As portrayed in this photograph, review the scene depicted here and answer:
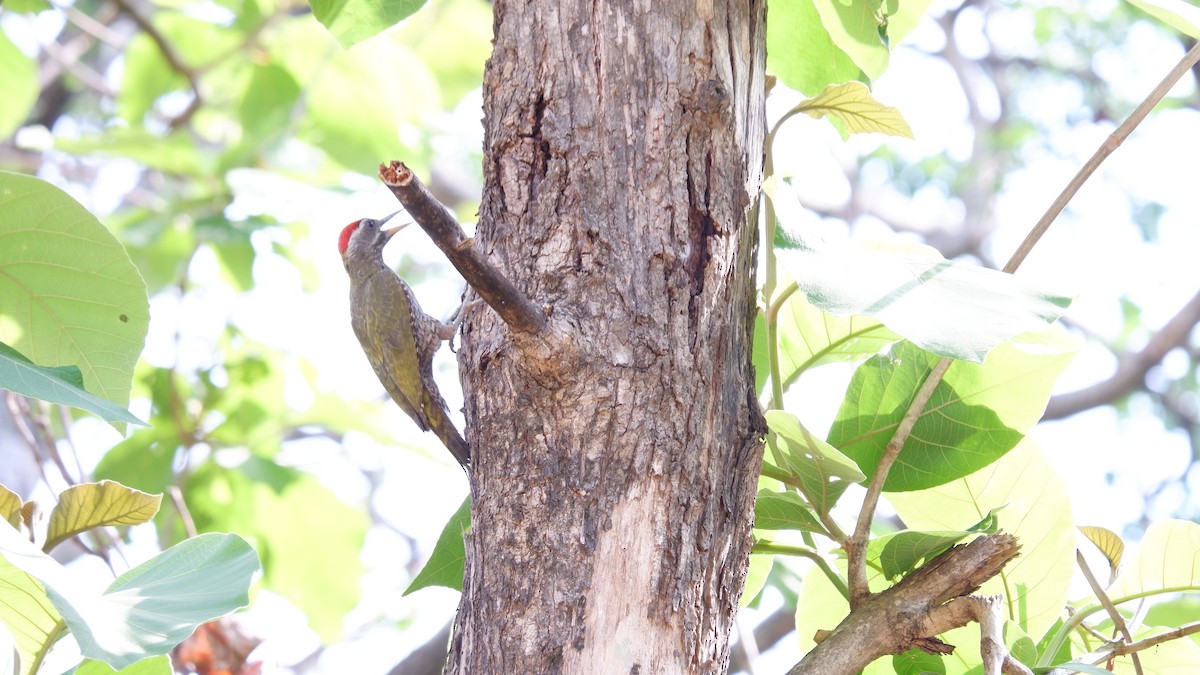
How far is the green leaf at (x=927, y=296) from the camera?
1.04 m

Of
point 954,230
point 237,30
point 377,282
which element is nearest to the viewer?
point 377,282

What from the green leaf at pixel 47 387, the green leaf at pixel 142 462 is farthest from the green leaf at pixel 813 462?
the green leaf at pixel 142 462

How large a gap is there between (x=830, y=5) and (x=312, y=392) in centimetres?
244

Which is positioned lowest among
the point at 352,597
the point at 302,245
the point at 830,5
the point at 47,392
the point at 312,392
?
the point at 352,597

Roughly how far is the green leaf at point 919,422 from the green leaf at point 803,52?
0.52 m

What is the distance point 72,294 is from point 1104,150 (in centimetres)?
145

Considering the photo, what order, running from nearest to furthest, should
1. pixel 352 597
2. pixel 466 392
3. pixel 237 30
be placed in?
pixel 466 392, pixel 352 597, pixel 237 30

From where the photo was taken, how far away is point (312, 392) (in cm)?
346

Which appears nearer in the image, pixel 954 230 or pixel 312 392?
pixel 312 392

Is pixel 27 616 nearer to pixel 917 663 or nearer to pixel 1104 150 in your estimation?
pixel 917 663

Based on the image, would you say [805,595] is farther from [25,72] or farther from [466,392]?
[25,72]

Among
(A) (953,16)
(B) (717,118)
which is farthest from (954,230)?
(B) (717,118)

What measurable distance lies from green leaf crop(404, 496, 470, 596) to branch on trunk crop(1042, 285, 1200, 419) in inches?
171

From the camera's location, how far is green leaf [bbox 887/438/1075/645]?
1.46 metres
